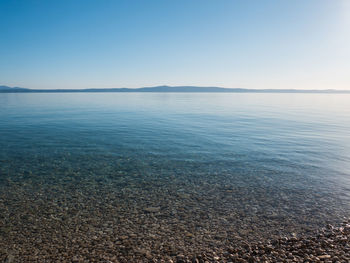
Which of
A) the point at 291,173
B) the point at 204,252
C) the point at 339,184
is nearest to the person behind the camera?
the point at 204,252

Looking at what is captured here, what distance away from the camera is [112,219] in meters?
9.70

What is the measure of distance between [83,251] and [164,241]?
112 inches

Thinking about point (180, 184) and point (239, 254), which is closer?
point (239, 254)

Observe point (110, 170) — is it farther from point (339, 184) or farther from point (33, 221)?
point (339, 184)

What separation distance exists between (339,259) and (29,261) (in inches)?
388

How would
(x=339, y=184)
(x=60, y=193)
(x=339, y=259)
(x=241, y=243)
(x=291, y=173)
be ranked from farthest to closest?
(x=291, y=173) → (x=339, y=184) → (x=60, y=193) → (x=241, y=243) → (x=339, y=259)

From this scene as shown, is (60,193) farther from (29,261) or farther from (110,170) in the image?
(29,261)

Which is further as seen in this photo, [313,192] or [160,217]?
[313,192]

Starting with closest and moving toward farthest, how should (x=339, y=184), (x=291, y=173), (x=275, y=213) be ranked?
1. (x=275, y=213)
2. (x=339, y=184)
3. (x=291, y=173)

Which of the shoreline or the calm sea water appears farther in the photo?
the calm sea water

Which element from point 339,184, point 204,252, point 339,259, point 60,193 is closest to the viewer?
point 339,259

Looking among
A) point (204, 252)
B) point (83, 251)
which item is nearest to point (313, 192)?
point (204, 252)

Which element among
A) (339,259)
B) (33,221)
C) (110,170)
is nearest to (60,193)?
(33,221)

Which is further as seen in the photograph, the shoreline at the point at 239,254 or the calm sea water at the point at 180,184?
the calm sea water at the point at 180,184
